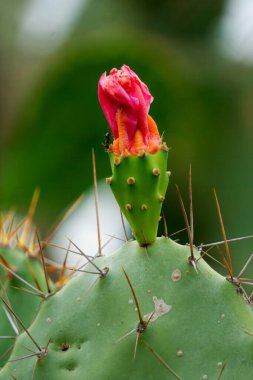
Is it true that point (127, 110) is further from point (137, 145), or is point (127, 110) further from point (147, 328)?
point (147, 328)

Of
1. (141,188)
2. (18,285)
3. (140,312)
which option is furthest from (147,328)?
(18,285)

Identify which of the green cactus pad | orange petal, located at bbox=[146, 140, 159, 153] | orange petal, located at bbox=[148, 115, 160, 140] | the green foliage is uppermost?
orange petal, located at bbox=[148, 115, 160, 140]

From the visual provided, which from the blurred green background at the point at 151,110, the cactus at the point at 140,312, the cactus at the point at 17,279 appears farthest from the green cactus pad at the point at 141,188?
the blurred green background at the point at 151,110

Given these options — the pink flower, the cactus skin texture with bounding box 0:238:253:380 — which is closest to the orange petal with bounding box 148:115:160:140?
the pink flower

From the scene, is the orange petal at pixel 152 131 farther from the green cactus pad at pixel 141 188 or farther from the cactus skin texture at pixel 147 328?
the cactus skin texture at pixel 147 328

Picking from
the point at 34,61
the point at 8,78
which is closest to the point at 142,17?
the point at 34,61

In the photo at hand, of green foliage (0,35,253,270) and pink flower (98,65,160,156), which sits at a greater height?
pink flower (98,65,160,156)

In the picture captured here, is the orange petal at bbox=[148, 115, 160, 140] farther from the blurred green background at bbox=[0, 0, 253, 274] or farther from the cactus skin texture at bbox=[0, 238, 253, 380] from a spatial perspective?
the blurred green background at bbox=[0, 0, 253, 274]
